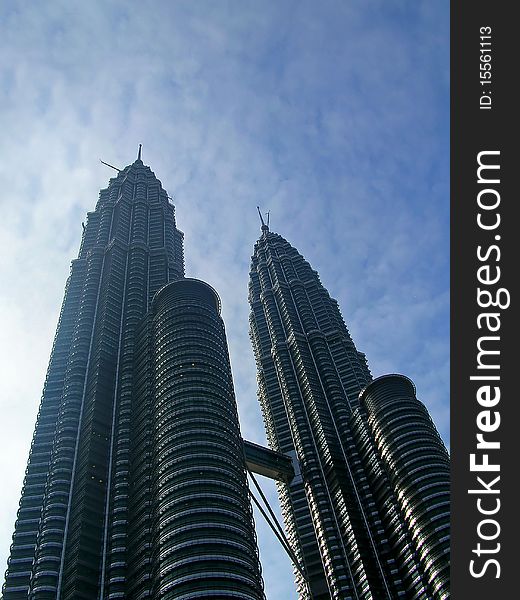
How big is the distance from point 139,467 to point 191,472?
74.2 ft

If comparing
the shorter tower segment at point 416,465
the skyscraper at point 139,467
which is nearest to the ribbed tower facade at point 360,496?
the shorter tower segment at point 416,465

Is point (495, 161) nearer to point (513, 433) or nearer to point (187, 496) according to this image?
point (513, 433)

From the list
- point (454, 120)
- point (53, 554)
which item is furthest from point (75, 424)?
point (454, 120)

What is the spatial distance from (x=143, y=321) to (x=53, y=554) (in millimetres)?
72118

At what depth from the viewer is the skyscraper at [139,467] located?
343 feet

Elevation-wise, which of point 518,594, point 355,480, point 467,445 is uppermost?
point 355,480

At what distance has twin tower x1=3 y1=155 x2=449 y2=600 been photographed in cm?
11006

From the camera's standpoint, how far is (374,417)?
159 m

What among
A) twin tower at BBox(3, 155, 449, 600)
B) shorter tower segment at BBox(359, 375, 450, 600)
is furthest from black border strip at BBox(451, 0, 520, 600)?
shorter tower segment at BBox(359, 375, 450, 600)

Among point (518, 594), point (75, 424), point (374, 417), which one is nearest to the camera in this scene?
point (518, 594)

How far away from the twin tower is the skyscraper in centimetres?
35

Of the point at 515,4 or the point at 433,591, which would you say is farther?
the point at 433,591

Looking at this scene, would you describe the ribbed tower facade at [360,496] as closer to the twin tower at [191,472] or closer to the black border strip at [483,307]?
the twin tower at [191,472]

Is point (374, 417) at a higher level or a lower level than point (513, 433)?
higher
